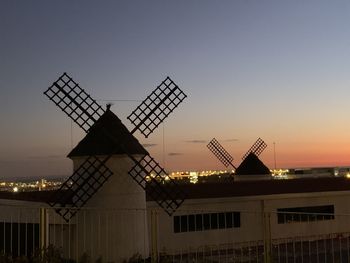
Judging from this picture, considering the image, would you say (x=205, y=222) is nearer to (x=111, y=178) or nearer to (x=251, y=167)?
(x=111, y=178)

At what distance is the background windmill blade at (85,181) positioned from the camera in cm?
1761

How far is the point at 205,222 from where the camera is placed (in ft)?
75.8

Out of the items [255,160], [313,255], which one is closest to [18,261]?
[313,255]

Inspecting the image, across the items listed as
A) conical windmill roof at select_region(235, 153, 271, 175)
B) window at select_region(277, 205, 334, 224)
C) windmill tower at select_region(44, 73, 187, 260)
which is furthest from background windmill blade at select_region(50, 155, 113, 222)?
conical windmill roof at select_region(235, 153, 271, 175)

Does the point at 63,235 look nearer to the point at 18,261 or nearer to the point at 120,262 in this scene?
the point at 120,262

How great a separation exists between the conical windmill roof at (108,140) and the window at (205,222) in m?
5.15

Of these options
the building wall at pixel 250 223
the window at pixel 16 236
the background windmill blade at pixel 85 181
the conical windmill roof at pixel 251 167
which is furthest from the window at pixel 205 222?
the conical windmill roof at pixel 251 167

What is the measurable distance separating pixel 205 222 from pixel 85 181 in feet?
23.5

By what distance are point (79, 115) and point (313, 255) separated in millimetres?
9997

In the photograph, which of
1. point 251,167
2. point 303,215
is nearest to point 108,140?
point 303,215

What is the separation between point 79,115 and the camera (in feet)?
63.9

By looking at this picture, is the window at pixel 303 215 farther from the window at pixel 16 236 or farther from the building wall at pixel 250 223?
the window at pixel 16 236

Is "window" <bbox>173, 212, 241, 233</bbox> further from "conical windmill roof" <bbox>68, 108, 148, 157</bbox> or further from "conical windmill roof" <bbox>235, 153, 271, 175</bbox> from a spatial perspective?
"conical windmill roof" <bbox>235, 153, 271, 175</bbox>

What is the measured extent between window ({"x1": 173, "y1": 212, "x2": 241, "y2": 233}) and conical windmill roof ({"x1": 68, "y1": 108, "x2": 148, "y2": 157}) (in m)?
5.15
